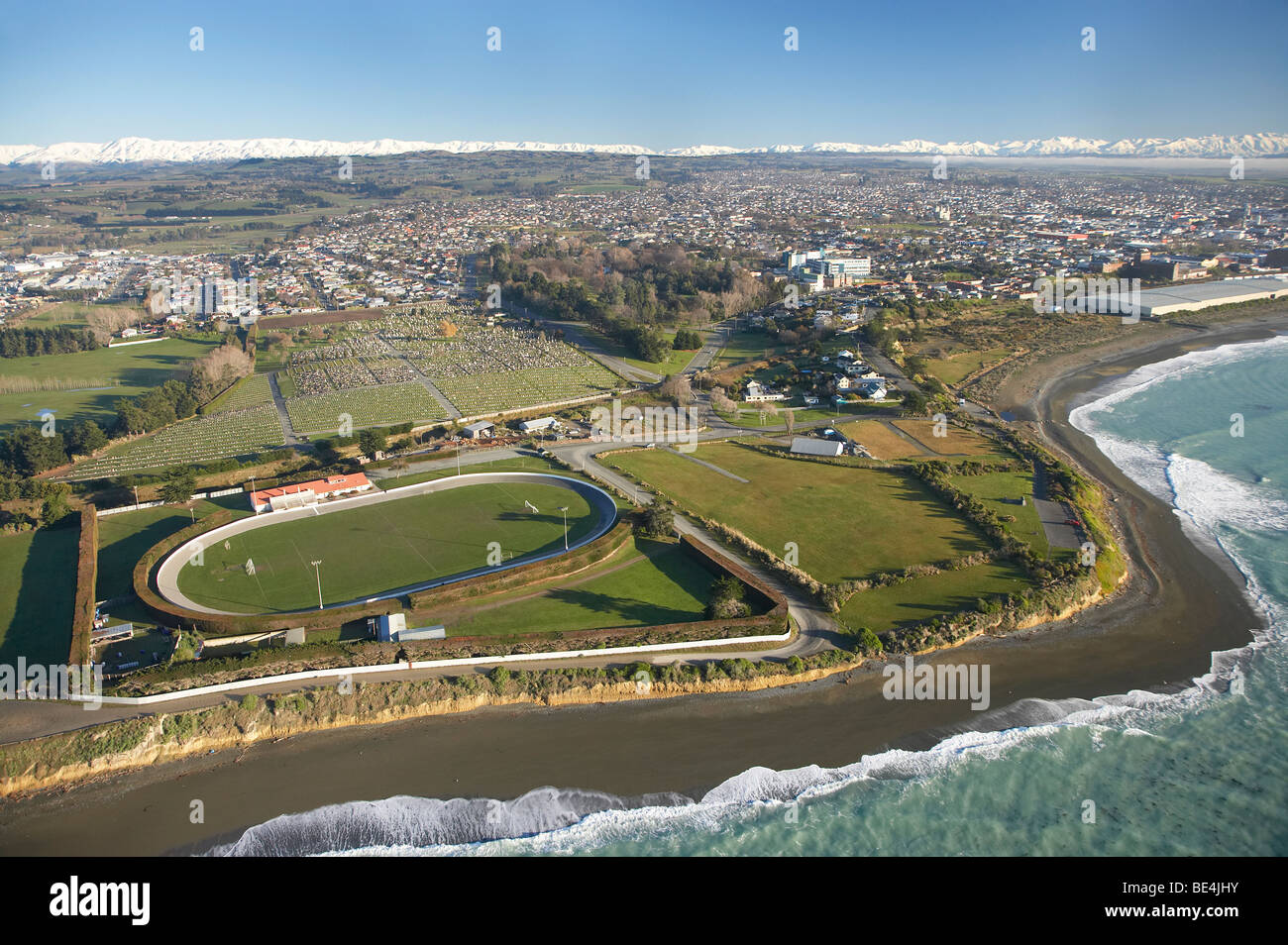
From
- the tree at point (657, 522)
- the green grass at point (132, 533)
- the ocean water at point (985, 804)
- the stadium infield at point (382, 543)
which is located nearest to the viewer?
the ocean water at point (985, 804)

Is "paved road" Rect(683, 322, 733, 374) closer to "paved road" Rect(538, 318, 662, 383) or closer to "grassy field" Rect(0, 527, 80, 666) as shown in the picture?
"paved road" Rect(538, 318, 662, 383)

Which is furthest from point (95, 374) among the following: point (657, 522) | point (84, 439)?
point (657, 522)

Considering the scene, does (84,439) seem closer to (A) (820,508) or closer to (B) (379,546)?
(B) (379,546)

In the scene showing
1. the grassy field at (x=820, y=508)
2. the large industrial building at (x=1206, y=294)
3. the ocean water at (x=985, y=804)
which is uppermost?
the large industrial building at (x=1206, y=294)

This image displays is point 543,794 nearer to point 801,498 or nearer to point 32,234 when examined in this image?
point 801,498

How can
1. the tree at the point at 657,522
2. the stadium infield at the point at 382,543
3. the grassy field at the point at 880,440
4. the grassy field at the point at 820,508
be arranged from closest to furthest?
1. the stadium infield at the point at 382,543
2. the grassy field at the point at 820,508
3. the tree at the point at 657,522
4. the grassy field at the point at 880,440

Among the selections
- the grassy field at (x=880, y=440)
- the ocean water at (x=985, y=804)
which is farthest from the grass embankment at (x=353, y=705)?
the grassy field at (x=880, y=440)

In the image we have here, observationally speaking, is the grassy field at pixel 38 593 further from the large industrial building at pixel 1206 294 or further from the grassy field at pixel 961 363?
the large industrial building at pixel 1206 294
